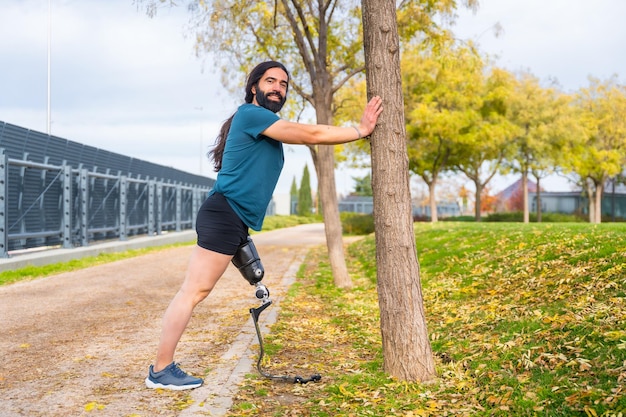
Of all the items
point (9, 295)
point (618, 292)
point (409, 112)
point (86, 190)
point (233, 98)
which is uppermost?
point (409, 112)

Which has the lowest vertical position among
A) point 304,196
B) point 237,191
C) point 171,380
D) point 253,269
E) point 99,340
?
point 99,340

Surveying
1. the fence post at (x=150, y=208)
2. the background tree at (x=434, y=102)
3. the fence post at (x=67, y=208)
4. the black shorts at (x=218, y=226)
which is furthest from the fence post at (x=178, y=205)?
the black shorts at (x=218, y=226)

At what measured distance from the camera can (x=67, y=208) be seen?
17141mm

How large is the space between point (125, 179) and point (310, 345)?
17.4 meters

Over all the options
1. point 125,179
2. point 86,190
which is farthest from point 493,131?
point 86,190

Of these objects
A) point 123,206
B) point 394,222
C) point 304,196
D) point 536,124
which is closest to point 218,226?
point 394,222

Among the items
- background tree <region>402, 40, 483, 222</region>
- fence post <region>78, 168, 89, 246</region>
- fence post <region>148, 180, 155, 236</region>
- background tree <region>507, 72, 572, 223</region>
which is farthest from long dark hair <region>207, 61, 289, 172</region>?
background tree <region>507, 72, 572, 223</region>

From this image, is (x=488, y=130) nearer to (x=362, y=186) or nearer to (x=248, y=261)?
(x=248, y=261)

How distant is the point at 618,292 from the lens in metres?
5.52

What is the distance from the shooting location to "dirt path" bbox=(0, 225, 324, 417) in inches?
172

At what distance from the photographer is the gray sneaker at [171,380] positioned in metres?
4.54

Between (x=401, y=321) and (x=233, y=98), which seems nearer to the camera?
(x=401, y=321)

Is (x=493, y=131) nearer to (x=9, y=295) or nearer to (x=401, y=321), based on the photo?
(x=9, y=295)

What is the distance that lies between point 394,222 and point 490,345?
1380 millimetres
